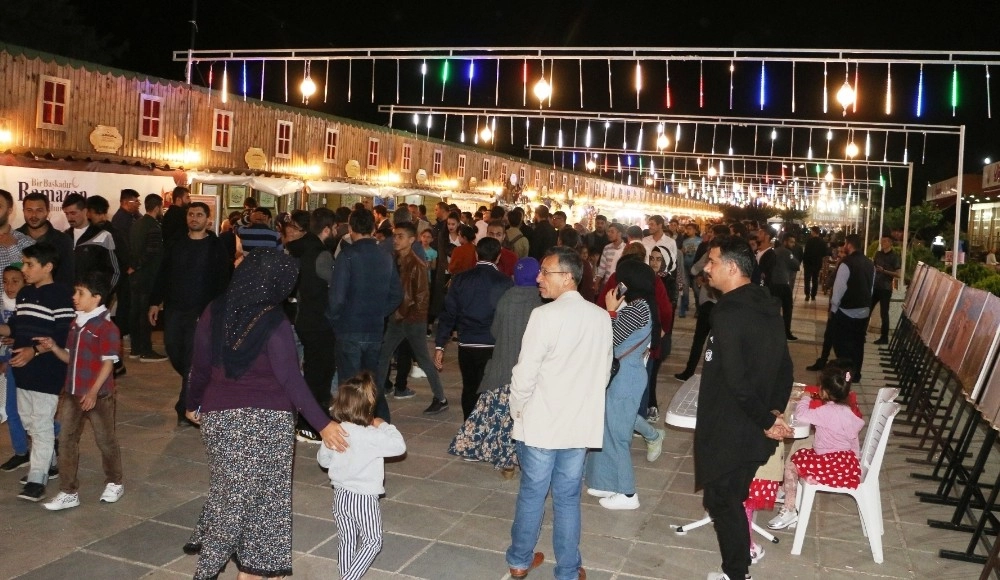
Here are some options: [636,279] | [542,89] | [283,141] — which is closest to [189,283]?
[636,279]

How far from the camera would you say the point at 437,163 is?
93.8 feet

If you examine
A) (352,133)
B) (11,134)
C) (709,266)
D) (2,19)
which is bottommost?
(709,266)

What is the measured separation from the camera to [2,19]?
122 feet

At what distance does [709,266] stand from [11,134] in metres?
12.5

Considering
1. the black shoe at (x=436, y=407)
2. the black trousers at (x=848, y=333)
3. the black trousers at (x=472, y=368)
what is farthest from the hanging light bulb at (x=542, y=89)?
the black trousers at (x=472, y=368)

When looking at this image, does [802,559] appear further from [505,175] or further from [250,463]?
[505,175]

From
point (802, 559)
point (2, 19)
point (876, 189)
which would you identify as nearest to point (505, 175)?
point (876, 189)

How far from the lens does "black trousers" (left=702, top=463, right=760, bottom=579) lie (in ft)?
13.8

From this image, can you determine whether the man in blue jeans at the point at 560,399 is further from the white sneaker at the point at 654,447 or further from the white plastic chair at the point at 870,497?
the white sneaker at the point at 654,447

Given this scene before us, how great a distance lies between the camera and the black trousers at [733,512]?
4.21 meters

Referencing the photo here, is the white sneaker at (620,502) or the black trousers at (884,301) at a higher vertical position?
the black trousers at (884,301)

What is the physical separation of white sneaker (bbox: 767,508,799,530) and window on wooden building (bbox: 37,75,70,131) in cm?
1277

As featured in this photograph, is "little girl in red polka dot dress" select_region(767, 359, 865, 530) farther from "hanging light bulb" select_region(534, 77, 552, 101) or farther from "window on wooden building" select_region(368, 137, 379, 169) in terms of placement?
"window on wooden building" select_region(368, 137, 379, 169)

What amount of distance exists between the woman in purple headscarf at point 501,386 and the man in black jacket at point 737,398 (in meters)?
1.93
